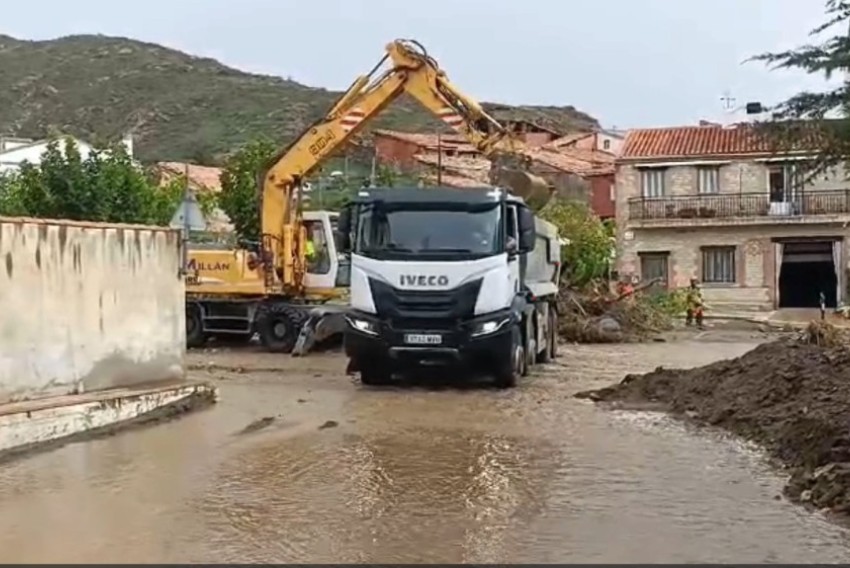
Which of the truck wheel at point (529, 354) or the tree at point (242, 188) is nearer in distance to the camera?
the truck wheel at point (529, 354)

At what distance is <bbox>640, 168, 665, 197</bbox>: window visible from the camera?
4959 centimetres

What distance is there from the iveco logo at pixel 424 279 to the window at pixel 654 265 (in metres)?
33.2

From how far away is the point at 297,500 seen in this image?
9.61 metres

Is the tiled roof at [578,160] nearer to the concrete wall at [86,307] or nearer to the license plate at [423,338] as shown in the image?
the license plate at [423,338]

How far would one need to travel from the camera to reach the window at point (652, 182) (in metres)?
49.6

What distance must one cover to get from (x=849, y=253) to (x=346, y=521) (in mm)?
41408

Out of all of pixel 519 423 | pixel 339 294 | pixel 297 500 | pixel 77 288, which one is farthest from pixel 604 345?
pixel 297 500

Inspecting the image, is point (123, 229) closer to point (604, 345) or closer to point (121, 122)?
→ point (604, 345)

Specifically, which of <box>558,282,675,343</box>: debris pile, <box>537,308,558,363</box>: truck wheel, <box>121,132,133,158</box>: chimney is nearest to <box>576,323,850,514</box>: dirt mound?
<box>537,308,558,363</box>: truck wheel

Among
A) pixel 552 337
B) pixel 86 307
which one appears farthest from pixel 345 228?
pixel 552 337

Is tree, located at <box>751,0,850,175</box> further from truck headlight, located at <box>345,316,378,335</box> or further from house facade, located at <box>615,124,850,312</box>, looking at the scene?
house facade, located at <box>615,124,850,312</box>

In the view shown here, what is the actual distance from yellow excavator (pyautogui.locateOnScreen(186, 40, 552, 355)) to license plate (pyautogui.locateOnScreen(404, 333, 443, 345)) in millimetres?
6401

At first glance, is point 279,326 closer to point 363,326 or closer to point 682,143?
point 363,326

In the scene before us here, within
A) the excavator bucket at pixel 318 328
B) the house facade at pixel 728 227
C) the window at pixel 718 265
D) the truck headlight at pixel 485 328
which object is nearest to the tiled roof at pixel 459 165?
the house facade at pixel 728 227
